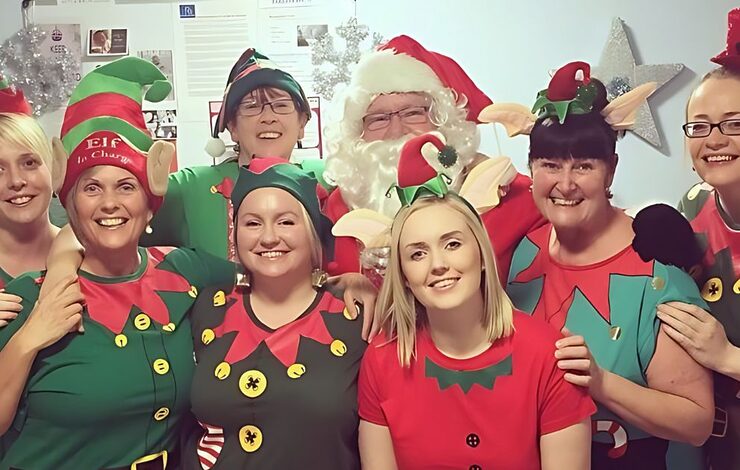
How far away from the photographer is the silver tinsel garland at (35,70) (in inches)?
142

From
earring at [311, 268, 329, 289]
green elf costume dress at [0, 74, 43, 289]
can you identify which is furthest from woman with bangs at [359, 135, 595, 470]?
green elf costume dress at [0, 74, 43, 289]

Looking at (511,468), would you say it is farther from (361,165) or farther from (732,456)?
(361,165)

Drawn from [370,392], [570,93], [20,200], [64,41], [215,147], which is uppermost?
[64,41]

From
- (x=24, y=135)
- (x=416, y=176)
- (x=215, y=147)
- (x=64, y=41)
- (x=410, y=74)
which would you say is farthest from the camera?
(x=64, y=41)

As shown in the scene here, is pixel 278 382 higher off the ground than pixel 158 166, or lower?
lower

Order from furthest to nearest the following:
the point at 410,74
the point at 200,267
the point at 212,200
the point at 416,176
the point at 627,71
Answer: the point at 627,71 → the point at 212,200 → the point at 410,74 → the point at 200,267 → the point at 416,176

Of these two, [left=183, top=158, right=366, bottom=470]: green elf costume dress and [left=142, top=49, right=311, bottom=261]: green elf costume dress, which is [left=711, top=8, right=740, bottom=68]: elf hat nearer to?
[left=183, top=158, right=366, bottom=470]: green elf costume dress

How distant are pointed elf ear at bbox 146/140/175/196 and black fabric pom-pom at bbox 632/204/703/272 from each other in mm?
1320

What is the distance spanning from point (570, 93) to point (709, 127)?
402 mm

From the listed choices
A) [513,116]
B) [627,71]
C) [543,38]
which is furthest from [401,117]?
[627,71]

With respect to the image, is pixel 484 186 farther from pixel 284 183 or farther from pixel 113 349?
pixel 113 349

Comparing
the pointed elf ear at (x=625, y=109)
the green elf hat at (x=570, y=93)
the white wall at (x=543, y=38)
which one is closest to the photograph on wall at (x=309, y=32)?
the white wall at (x=543, y=38)

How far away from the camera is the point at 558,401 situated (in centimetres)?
162

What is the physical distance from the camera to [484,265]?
1701mm
